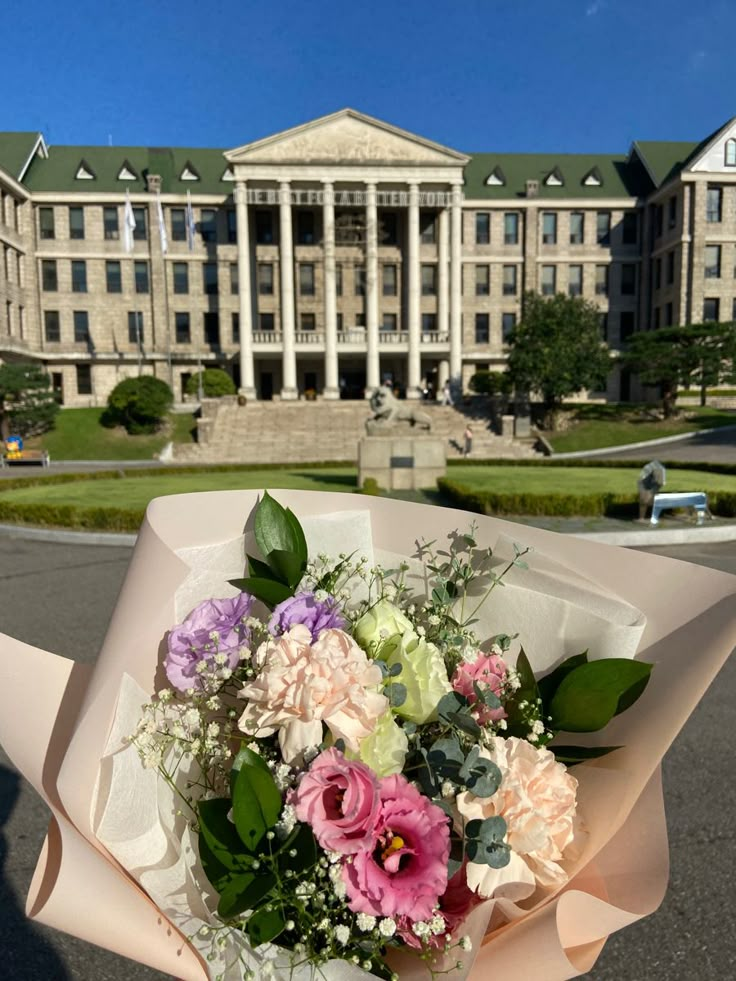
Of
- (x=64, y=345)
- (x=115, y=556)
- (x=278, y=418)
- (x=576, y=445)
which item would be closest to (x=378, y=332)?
(x=278, y=418)

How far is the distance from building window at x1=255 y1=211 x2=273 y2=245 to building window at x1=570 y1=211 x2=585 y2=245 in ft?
78.9

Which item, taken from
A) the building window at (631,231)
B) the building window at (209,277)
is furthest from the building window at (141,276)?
the building window at (631,231)

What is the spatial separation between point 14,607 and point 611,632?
8.15m

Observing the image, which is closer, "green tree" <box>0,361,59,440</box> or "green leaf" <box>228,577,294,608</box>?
"green leaf" <box>228,577,294,608</box>

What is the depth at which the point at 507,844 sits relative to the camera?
1129 mm

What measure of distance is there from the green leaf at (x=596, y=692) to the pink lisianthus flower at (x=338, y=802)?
0.42 m

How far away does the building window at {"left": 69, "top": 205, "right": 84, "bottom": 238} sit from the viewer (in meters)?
50.7

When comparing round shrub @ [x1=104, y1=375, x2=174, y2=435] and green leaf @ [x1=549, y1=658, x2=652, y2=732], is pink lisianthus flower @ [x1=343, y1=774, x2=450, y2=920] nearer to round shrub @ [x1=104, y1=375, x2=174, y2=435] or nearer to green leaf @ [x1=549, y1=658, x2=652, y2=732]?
green leaf @ [x1=549, y1=658, x2=652, y2=732]

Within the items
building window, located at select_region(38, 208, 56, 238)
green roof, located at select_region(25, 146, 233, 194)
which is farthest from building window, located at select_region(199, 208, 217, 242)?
building window, located at select_region(38, 208, 56, 238)

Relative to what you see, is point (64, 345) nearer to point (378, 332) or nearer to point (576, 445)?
point (378, 332)

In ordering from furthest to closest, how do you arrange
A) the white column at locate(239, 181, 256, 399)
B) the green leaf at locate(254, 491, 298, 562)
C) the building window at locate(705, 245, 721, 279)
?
the building window at locate(705, 245, 721, 279) → the white column at locate(239, 181, 256, 399) → the green leaf at locate(254, 491, 298, 562)

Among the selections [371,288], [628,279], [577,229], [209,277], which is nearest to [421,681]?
[371,288]

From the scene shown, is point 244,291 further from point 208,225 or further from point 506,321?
point 506,321

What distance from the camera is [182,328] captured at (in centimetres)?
5159
